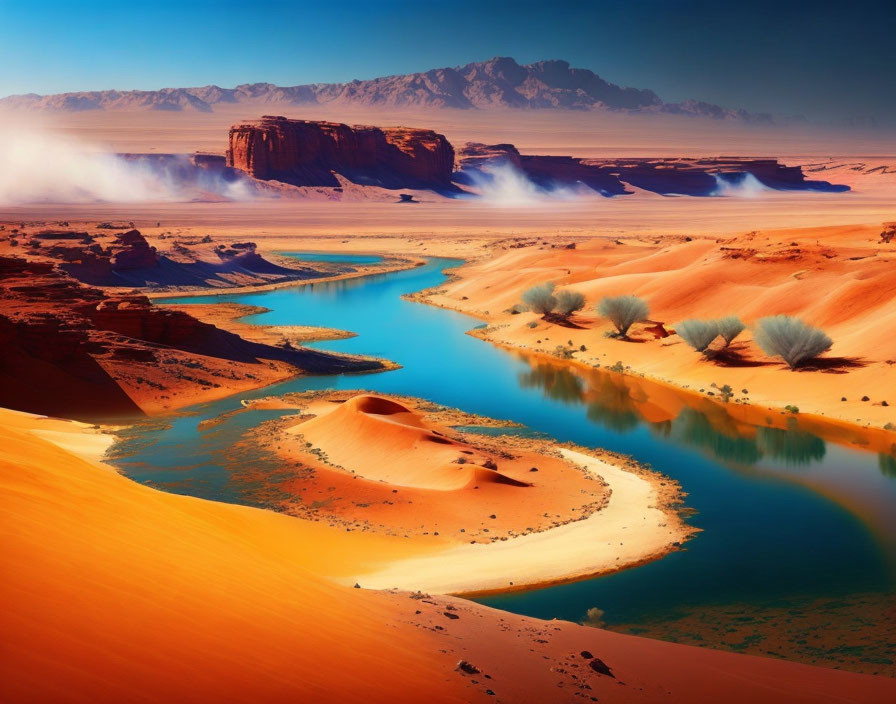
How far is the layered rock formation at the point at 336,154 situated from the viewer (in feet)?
449

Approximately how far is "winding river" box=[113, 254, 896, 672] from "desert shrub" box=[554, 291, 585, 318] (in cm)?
553

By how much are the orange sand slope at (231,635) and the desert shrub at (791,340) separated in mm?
24088

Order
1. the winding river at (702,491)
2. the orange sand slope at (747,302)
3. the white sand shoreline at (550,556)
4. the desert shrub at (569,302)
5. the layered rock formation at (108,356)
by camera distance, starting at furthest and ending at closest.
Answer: the desert shrub at (569,302), the orange sand slope at (747,302), the layered rock formation at (108,356), the white sand shoreline at (550,556), the winding river at (702,491)

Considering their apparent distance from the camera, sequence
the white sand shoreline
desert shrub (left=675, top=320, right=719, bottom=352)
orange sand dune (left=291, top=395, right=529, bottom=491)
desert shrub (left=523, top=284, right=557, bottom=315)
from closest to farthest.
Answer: the white sand shoreline
orange sand dune (left=291, top=395, right=529, bottom=491)
desert shrub (left=675, top=320, right=719, bottom=352)
desert shrub (left=523, top=284, right=557, bottom=315)

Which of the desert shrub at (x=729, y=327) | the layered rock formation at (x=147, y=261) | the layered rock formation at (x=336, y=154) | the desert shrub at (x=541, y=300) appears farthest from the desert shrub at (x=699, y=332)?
the layered rock formation at (x=336, y=154)

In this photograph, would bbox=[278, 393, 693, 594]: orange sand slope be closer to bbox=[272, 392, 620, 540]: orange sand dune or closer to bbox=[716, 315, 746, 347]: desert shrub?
bbox=[272, 392, 620, 540]: orange sand dune

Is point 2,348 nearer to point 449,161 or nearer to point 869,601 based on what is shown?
point 869,601

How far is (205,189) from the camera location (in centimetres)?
13588

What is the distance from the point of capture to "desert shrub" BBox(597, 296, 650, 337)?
142 ft

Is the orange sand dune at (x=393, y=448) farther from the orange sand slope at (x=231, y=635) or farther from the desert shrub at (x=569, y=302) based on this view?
the desert shrub at (x=569, y=302)

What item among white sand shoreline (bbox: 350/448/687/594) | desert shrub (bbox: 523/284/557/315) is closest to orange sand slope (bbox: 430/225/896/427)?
desert shrub (bbox: 523/284/557/315)

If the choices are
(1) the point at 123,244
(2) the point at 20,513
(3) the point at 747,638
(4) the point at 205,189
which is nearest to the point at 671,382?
(3) the point at 747,638

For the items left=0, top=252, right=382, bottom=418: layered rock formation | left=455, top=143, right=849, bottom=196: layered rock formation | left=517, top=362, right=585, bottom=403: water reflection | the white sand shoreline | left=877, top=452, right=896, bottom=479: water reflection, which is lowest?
left=517, top=362, right=585, bottom=403: water reflection

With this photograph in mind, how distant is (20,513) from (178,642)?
2110 mm
